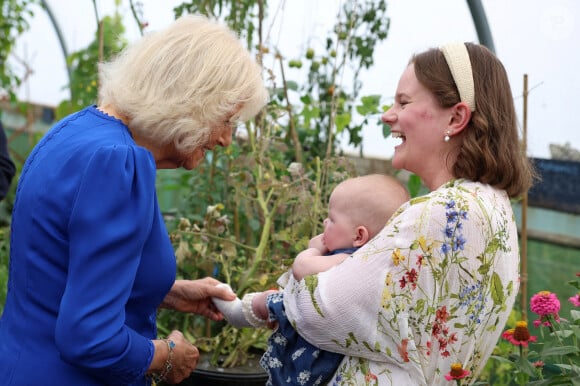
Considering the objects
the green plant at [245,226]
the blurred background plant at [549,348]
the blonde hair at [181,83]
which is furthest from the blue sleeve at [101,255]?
the green plant at [245,226]

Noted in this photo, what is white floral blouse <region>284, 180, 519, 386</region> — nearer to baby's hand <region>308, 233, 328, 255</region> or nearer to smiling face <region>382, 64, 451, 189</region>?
smiling face <region>382, 64, 451, 189</region>

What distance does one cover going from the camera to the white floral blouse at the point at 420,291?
5.16 feet

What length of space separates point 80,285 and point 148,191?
239 millimetres

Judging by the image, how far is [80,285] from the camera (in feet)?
4.87

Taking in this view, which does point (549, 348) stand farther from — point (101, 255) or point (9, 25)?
point (9, 25)

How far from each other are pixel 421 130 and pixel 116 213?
70 centimetres

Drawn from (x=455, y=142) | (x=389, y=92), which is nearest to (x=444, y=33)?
(x=389, y=92)

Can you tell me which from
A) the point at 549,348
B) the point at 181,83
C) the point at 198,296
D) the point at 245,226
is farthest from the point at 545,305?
the point at 245,226

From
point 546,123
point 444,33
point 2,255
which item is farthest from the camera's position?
point 2,255

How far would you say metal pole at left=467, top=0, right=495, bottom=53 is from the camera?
367cm

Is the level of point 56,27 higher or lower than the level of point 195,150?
lower

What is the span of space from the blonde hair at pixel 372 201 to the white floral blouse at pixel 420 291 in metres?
0.18

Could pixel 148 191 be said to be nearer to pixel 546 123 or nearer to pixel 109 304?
pixel 109 304

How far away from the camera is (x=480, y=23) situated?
368cm
